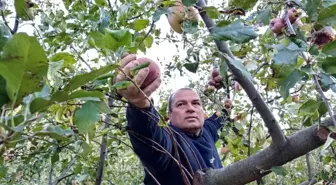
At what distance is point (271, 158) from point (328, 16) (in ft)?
1.18

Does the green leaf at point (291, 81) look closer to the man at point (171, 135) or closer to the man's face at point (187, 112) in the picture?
the man at point (171, 135)

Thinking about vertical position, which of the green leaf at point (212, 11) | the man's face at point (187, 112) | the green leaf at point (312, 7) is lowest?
the green leaf at point (312, 7)

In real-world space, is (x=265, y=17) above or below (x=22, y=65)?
above

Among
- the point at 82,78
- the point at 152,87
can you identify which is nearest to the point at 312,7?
the point at 152,87

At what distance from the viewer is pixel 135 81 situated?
32.3 inches

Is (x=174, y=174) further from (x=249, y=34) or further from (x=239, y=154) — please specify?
(x=249, y=34)

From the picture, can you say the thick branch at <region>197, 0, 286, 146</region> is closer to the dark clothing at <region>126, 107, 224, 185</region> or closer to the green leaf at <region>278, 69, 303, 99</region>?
the green leaf at <region>278, 69, 303, 99</region>

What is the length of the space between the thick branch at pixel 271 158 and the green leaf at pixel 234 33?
256mm

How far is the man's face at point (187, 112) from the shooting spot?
72.7 inches

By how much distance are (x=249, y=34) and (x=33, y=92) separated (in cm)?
47

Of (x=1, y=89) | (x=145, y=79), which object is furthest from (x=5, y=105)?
(x=145, y=79)

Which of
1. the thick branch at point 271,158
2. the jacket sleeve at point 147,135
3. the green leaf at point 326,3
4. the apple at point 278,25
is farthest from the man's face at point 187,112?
the green leaf at point 326,3

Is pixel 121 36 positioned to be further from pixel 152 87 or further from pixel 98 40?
pixel 152 87

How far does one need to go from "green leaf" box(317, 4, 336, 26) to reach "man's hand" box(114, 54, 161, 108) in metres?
0.33
